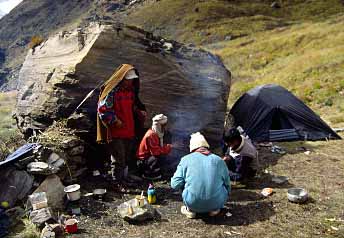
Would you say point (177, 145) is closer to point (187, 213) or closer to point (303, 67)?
point (187, 213)

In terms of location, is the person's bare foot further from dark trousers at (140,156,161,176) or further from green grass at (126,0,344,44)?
green grass at (126,0,344,44)

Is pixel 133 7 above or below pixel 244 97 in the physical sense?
above

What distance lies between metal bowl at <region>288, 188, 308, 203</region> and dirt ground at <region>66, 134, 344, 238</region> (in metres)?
0.08

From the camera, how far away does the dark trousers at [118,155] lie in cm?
674

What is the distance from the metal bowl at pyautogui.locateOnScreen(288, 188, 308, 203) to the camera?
239 inches

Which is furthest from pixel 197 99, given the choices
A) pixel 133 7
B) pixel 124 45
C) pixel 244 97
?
pixel 133 7

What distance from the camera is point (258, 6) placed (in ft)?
247

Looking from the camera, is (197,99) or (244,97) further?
(244,97)

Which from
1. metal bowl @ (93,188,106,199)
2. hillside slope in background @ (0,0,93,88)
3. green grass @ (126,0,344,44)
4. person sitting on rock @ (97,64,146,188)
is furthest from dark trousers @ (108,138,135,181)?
hillside slope in background @ (0,0,93,88)

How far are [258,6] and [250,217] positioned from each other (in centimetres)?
7492

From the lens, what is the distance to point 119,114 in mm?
6629

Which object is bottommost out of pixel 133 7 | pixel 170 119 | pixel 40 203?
pixel 40 203

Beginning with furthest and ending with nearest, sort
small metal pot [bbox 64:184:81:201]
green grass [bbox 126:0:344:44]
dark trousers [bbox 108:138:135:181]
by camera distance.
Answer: green grass [bbox 126:0:344:44] → dark trousers [bbox 108:138:135:181] → small metal pot [bbox 64:184:81:201]

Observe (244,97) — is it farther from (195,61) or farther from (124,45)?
(124,45)
